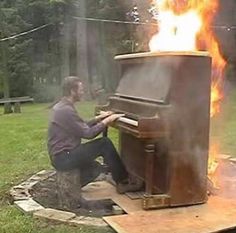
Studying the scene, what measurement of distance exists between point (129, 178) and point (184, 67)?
4.61 ft

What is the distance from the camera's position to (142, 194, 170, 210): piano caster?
413 cm

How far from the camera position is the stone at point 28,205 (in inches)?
167

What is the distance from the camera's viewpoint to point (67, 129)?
4484mm

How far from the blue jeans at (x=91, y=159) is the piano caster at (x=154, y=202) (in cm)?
69

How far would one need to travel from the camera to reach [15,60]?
923 inches

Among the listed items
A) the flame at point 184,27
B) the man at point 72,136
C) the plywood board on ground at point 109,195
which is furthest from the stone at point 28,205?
the flame at point 184,27

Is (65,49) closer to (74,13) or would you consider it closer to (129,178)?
(74,13)

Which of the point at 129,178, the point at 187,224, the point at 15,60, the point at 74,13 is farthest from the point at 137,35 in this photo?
the point at 187,224

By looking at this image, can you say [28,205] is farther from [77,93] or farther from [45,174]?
[45,174]

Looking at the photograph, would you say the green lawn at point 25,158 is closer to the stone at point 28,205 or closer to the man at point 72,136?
the stone at point 28,205

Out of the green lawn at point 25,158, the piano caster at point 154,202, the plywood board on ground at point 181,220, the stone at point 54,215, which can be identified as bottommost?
the green lawn at point 25,158

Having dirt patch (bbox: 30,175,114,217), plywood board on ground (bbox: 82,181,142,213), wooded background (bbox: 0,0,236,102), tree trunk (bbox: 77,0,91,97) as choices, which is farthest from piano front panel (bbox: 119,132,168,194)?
tree trunk (bbox: 77,0,91,97)

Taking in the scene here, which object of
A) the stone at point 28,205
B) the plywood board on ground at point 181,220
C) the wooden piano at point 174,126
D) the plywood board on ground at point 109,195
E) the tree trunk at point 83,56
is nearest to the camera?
the plywood board on ground at point 181,220

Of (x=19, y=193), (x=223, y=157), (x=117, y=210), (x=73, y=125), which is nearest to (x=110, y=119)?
(x=73, y=125)
